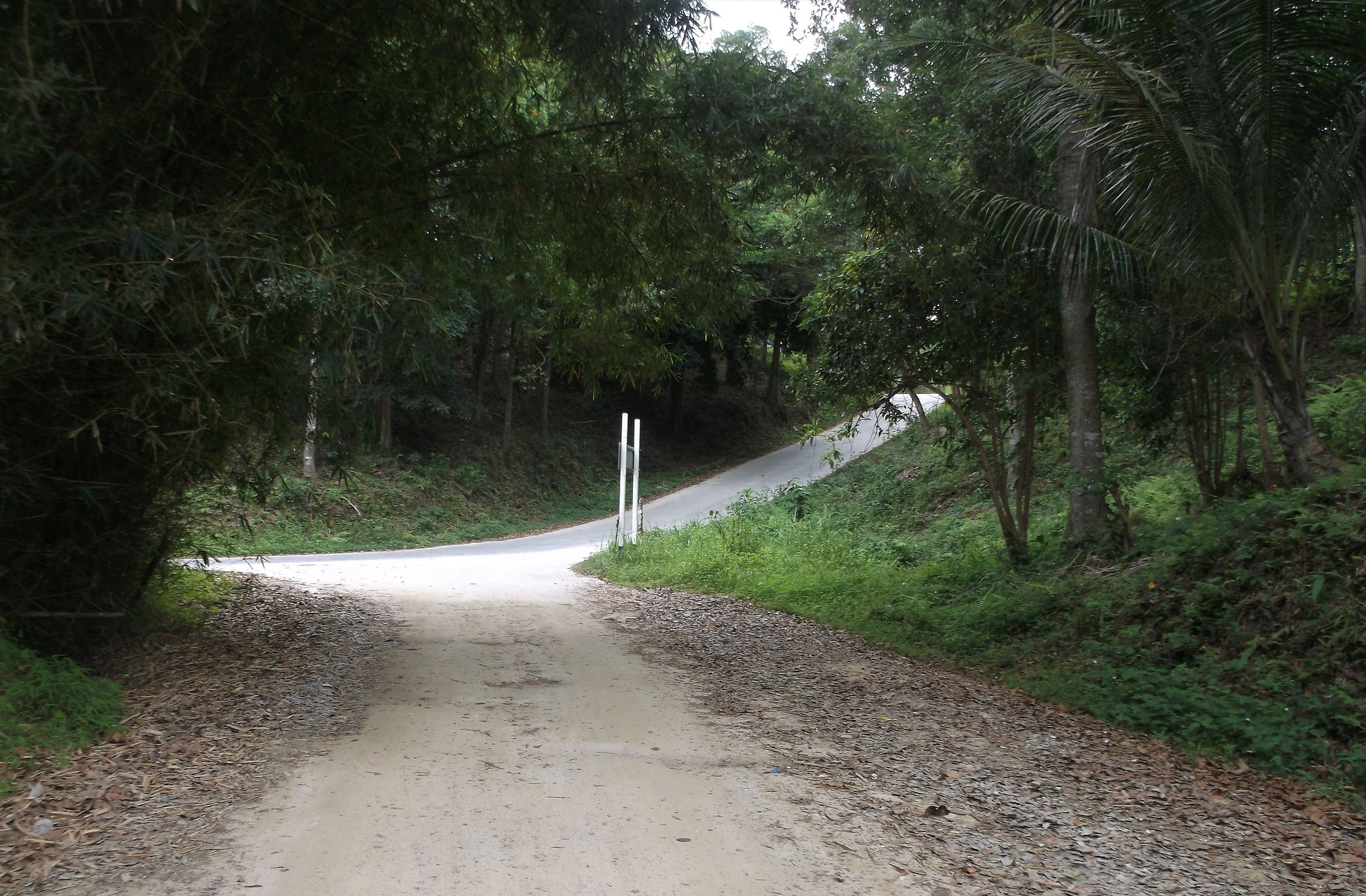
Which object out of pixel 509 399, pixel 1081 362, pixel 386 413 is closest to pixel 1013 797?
pixel 1081 362

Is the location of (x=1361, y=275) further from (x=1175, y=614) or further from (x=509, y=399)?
(x=509, y=399)

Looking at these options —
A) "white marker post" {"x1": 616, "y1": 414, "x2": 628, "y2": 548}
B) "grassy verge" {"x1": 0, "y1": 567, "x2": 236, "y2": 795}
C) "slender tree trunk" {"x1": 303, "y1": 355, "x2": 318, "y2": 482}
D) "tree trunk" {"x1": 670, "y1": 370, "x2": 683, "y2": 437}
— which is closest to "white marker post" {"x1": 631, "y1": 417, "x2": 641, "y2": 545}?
"white marker post" {"x1": 616, "y1": 414, "x2": 628, "y2": 548}

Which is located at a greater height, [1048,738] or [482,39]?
[482,39]

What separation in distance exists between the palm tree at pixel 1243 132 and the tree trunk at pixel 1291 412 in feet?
0.04

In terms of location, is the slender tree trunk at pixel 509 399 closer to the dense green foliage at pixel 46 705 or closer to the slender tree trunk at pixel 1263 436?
the slender tree trunk at pixel 1263 436

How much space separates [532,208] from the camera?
8250mm

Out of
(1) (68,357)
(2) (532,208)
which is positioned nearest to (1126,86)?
(2) (532,208)

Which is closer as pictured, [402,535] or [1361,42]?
[1361,42]

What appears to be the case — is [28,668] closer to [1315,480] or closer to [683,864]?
[683,864]

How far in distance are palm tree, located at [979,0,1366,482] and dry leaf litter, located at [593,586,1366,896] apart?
3.37m

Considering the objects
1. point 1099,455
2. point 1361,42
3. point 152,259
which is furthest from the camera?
point 1099,455

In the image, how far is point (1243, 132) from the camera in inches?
291

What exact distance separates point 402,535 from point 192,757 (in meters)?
19.2

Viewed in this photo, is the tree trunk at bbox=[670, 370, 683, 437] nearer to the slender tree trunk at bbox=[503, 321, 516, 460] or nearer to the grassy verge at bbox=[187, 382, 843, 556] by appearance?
the grassy verge at bbox=[187, 382, 843, 556]
